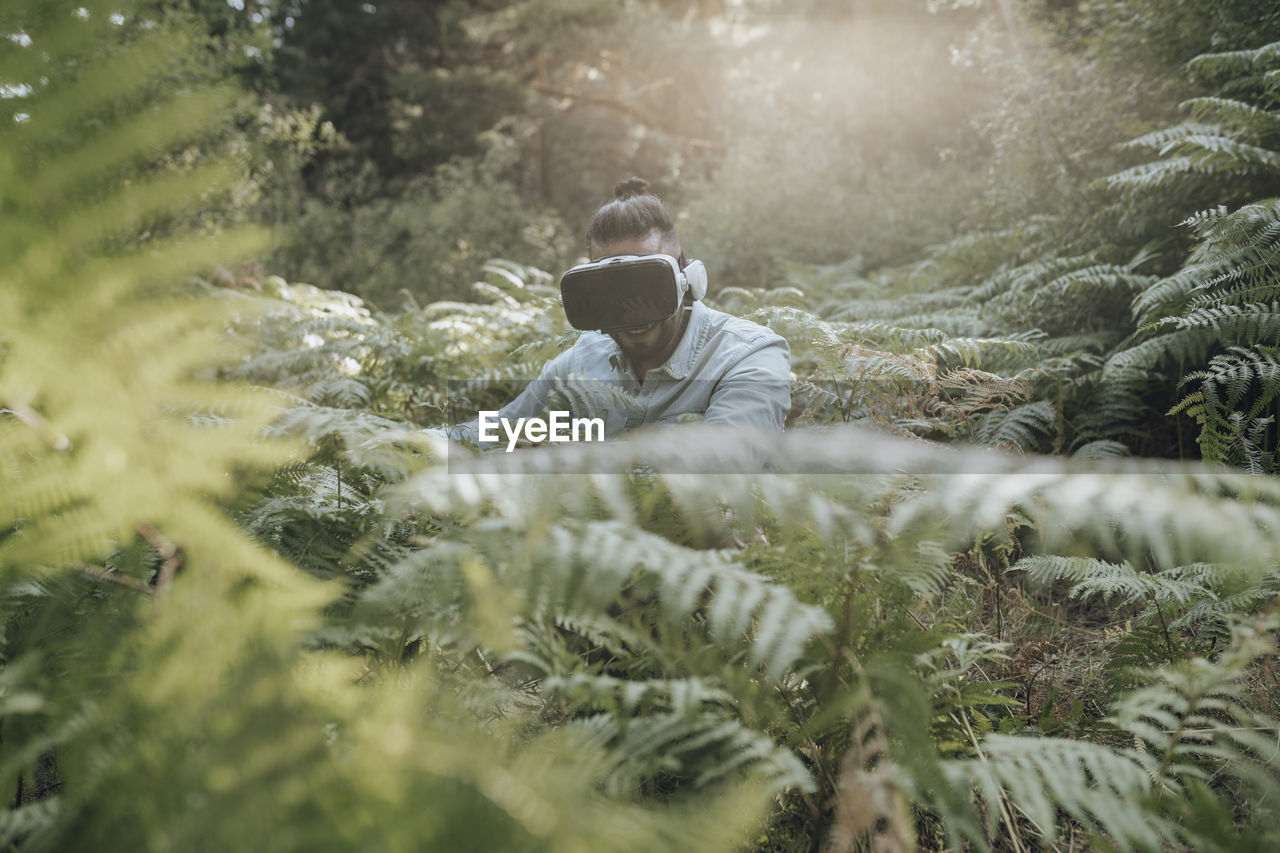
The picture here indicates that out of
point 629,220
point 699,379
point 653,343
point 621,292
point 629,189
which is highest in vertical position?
point 629,189

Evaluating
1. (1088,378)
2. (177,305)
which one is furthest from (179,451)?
(1088,378)

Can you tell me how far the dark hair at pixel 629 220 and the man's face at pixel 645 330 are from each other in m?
0.02

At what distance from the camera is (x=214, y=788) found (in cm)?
53

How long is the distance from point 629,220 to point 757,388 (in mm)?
808

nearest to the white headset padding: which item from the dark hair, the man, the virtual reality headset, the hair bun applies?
the man

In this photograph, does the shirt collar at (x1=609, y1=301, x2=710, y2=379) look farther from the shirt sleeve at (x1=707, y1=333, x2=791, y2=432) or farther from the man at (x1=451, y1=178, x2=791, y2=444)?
the shirt sleeve at (x1=707, y1=333, x2=791, y2=432)

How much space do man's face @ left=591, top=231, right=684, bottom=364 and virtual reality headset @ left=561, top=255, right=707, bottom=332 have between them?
7 cm

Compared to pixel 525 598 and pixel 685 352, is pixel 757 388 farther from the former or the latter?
pixel 525 598

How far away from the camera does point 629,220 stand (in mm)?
2375

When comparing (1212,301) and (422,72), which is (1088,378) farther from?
(422,72)

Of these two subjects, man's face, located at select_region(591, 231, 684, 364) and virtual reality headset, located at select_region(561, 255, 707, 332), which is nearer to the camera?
virtual reality headset, located at select_region(561, 255, 707, 332)

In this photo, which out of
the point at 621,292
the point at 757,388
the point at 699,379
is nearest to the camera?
the point at 621,292

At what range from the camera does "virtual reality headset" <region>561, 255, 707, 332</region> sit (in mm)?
1812

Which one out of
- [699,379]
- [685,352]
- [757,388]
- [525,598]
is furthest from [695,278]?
[525,598]
